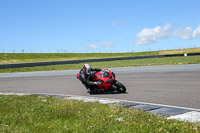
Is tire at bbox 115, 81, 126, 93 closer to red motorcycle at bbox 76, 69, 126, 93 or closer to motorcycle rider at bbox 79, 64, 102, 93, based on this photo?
red motorcycle at bbox 76, 69, 126, 93

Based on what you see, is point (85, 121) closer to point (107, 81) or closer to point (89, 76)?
point (107, 81)

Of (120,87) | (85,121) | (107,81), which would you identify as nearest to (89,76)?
(107,81)

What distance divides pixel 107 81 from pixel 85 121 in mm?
5030

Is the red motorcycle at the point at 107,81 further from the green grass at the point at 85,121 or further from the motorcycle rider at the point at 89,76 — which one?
the green grass at the point at 85,121

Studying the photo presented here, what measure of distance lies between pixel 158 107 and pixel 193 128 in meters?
2.54

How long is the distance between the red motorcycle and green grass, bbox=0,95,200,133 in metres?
3.13

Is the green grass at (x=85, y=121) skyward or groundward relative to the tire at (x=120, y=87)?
groundward

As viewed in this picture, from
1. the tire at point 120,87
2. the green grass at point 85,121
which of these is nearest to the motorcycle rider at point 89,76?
the tire at point 120,87

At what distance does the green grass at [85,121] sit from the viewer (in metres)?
5.16

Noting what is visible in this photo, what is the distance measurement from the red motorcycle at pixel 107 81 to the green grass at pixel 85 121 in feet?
10.3

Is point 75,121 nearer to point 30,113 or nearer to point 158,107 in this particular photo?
point 30,113

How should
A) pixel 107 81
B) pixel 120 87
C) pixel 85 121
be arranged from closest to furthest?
1. pixel 85 121
2. pixel 107 81
3. pixel 120 87

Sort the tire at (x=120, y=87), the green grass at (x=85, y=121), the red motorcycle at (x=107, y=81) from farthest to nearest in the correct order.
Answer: the tire at (x=120, y=87) → the red motorcycle at (x=107, y=81) → the green grass at (x=85, y=121)

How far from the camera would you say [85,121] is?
232 inches
